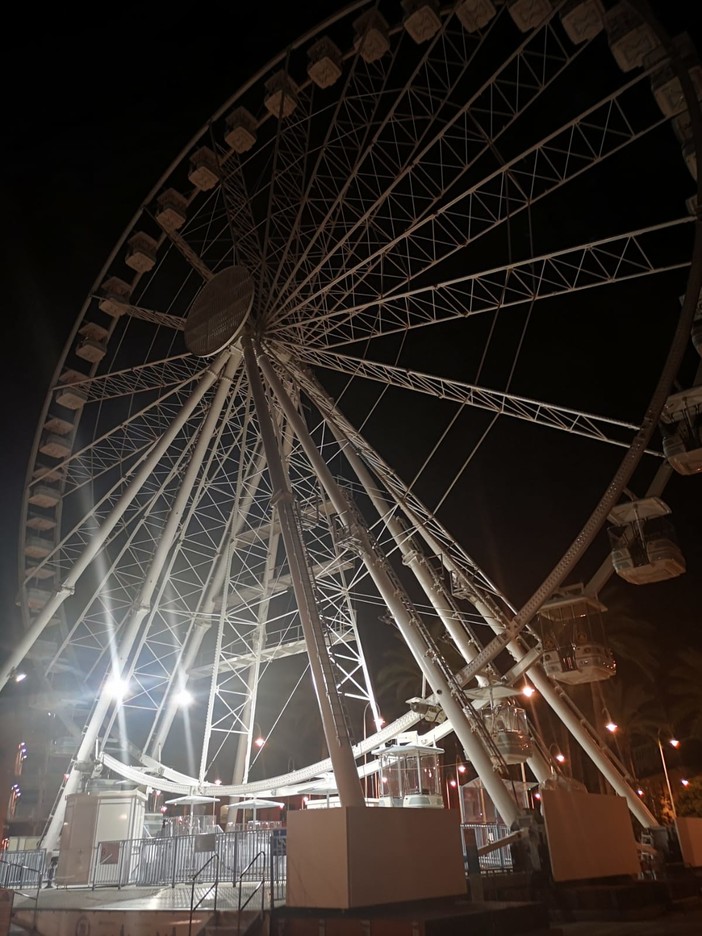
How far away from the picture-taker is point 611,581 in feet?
113

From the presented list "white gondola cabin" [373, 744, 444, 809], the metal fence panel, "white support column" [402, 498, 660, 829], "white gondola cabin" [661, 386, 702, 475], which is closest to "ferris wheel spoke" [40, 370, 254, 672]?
the metal fence panel

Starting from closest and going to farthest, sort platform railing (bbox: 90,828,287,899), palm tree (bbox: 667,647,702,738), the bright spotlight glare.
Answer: platform railing (bbox: 90,828,287,899) < the bright spotlight glare < palm tree (bbox: 667,647,702,738)

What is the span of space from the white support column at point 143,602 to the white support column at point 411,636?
1.80m

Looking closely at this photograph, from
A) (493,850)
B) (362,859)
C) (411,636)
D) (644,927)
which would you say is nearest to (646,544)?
(411,636)

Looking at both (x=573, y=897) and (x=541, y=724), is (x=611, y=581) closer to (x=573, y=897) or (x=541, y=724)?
(x=541, y=724)

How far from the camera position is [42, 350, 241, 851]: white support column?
65.2 feet

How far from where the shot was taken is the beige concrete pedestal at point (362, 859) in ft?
32.2

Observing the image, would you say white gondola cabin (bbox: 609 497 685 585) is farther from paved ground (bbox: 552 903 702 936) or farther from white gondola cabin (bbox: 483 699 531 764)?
paved ground (bbox: 552 903 702 936)

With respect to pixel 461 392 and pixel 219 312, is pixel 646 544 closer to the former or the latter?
pixel 461 392

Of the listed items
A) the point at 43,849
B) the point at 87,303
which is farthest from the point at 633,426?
the point at 43,849

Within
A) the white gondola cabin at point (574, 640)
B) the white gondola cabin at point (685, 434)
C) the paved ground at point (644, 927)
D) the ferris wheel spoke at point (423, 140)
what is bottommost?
the paved ground at point (644, 927)

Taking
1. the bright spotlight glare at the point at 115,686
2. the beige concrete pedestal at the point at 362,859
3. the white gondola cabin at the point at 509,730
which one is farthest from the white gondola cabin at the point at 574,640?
the bright spotlight glare at the point at 115,686

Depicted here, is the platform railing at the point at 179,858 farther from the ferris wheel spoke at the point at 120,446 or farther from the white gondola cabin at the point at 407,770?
the ferris wheel spoke at the point at 120,446

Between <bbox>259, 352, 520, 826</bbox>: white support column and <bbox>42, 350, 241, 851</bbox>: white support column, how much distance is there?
5.92 ft
